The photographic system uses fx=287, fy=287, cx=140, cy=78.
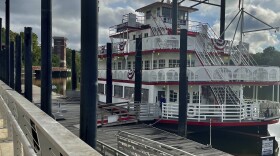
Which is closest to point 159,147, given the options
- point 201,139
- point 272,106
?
point 201,139

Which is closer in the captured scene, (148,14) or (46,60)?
(46,60)

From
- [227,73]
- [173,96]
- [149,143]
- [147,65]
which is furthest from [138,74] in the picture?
[149,143]

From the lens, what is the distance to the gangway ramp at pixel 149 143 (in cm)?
911

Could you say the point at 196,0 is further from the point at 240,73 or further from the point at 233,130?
the point at 233,130

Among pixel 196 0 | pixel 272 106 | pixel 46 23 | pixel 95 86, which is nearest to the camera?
pixel 95 86

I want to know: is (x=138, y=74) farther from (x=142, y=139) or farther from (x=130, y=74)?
(x=142, y=139)

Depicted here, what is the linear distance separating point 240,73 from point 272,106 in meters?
4.04

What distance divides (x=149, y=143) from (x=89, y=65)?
6991 mm

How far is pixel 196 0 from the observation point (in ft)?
94.6

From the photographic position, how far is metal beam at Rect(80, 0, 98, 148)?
11.4 ft

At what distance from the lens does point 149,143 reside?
9.99m

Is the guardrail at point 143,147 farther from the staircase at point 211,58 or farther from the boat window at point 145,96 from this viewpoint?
the staircase at point 211,58

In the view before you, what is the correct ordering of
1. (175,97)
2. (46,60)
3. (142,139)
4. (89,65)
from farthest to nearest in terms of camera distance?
(175,97) → (142,139) → (46,60) → (89,65)

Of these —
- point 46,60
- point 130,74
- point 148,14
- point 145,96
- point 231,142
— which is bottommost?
point 231,142
